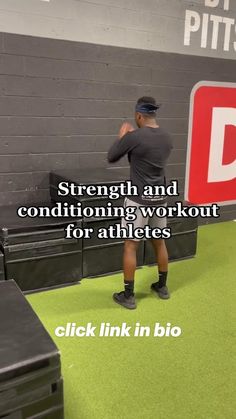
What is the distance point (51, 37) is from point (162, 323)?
2.54 m

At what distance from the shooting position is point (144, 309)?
2.62 meters

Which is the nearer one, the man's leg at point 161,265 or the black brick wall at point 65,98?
the man's leg at point 161,265

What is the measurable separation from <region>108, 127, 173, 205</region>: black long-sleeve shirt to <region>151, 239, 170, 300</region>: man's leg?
0.35 meters

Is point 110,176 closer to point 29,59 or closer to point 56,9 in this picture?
point 29,59

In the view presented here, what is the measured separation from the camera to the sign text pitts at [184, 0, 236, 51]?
157 inches

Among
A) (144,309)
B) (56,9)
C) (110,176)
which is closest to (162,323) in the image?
(144,309)

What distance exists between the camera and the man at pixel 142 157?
2.39 meters

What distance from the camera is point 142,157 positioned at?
2430 millimetres

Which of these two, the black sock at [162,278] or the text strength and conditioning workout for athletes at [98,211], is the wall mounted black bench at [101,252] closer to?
the text strength and conditioning workout for athletes at [98,211]

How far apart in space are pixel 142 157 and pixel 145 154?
3 cm

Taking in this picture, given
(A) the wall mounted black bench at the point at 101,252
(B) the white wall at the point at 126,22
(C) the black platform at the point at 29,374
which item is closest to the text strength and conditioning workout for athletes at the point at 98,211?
(A) the wall mounted black bench at the point at 101,252

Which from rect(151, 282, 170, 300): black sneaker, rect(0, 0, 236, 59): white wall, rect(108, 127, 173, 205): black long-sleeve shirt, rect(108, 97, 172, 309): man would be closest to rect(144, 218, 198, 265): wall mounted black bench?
rect(151, 282, 170, 300): black sneaker

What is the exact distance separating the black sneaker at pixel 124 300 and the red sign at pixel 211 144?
2.06 m

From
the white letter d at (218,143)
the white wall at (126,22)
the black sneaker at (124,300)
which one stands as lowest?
the black sneaker at (124,300)
